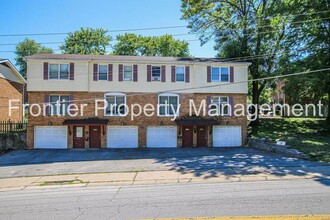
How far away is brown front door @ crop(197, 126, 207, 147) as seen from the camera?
24.6m

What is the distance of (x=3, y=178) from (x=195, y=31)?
2672 centimetres

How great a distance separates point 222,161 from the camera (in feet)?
55.9

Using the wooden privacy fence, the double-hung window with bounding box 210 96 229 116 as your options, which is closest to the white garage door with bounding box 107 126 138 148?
the double-hung window with bounding box 210 96 229 116

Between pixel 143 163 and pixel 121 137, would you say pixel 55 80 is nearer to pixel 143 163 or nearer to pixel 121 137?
pixel 121 137

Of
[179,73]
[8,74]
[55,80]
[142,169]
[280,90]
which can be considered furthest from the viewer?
[280,90]

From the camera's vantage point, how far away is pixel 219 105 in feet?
81.1

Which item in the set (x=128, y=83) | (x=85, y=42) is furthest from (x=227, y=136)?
(x=85, y=42)

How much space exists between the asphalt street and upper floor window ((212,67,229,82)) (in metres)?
14.4

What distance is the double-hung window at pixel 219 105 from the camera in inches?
972

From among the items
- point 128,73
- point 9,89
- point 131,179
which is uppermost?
point 128,73

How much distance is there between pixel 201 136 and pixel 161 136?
3.83 meters

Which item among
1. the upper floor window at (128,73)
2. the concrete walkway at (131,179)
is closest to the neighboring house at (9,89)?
the upper floor window at (128,73)

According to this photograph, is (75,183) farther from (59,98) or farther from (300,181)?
(59,98)

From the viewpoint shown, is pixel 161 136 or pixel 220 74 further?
pixel 220 74
